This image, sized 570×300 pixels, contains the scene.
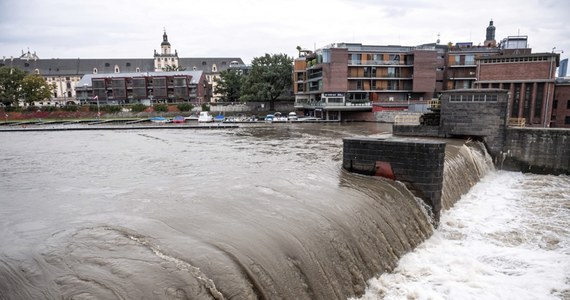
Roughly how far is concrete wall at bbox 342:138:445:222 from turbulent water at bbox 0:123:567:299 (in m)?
0.70

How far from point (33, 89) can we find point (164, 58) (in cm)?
7049

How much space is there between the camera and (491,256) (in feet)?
42.7

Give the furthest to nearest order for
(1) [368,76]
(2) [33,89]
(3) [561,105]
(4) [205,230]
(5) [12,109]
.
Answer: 1. (2) [33,89]
2. (5) [12,109]
3. (1) [368,76]
4. (3) [561,105]
5. (4) [205,230]

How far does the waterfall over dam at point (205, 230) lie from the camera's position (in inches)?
297

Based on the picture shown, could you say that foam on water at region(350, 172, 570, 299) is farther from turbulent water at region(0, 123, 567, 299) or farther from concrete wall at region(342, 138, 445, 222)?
concrete wall at region(342, 138, 445, 222)

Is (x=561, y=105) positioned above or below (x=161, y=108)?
above

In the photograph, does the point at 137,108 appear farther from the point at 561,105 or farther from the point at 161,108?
the point at 561,105

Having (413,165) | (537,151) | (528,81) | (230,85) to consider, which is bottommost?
(537,151)

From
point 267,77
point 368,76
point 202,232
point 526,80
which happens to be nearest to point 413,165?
point 202,232

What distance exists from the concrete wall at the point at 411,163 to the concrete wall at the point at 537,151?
18.1m

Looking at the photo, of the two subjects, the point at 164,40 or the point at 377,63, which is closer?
the point at 377,63

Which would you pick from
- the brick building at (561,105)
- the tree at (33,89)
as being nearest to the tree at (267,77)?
the tree at (33,89)

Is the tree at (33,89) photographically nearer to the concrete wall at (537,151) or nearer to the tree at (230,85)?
the tree at (230,85)

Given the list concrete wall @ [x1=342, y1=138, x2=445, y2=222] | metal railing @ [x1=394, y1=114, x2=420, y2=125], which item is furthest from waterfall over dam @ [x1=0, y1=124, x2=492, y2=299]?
metal railing @ [x1=394, y1=114, x2=420, y2=125]
